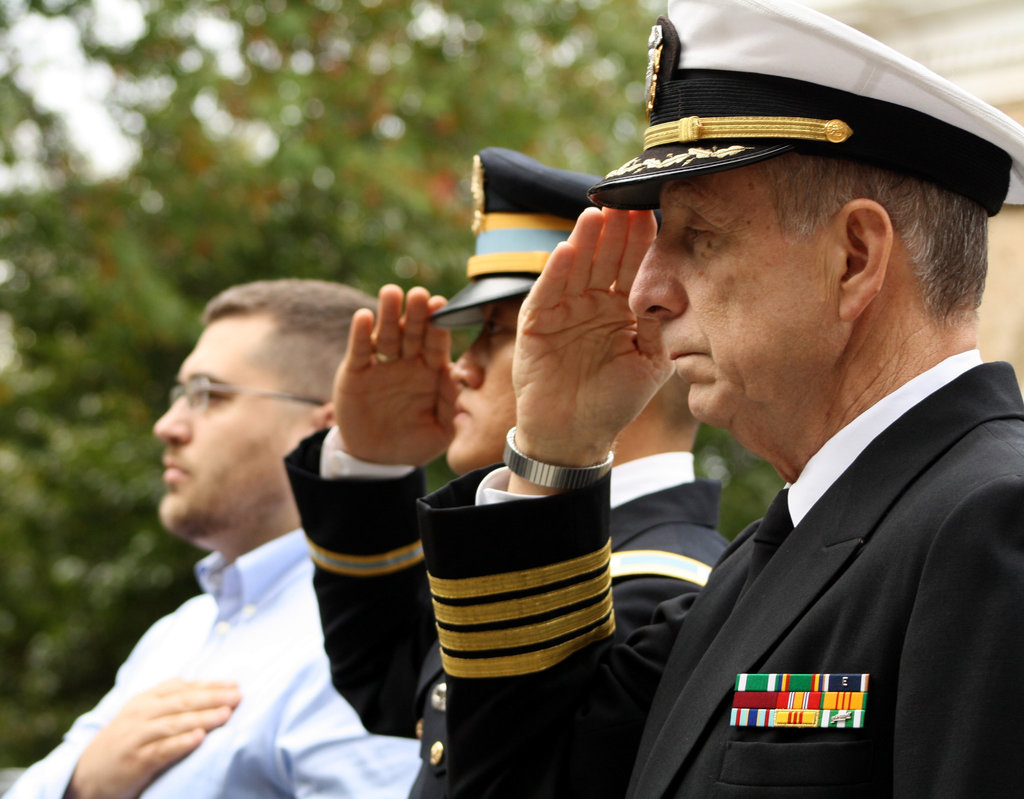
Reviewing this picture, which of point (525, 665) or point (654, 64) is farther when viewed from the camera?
point (525, 665)

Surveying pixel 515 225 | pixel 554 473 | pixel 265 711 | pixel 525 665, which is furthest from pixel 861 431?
pixel 265 711

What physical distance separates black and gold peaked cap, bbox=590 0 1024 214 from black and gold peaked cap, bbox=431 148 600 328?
3.14ft

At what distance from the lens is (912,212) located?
5.18 feet

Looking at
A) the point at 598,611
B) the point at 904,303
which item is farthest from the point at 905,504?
the point at 598,611

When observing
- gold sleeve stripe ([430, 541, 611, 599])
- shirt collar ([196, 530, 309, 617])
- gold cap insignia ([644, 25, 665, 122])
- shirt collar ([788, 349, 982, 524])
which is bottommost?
shirt collar ([196, 530, 309, 617])

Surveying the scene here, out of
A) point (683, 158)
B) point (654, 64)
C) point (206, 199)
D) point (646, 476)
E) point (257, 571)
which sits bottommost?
point (257, 571)

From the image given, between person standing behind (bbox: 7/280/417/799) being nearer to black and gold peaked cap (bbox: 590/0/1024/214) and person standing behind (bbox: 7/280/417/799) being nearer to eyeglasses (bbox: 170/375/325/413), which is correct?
eyeglasses (bbox: 170/375/325/413)

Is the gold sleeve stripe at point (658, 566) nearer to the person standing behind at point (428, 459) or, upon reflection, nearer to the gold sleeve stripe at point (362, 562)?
the person standing behind at point (428, 459)

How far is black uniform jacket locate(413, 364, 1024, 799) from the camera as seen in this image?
4.15 ft

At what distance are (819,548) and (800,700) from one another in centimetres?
21

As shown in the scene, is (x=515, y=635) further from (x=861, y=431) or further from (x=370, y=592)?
(x=370, y=592)

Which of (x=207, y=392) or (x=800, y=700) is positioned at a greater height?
(x=207, y=392)

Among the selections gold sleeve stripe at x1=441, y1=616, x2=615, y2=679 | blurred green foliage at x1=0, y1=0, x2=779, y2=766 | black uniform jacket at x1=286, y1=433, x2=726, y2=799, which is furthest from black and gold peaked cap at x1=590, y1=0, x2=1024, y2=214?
blurred green foliage at x1=0, y1=0, x2=779, y2=766

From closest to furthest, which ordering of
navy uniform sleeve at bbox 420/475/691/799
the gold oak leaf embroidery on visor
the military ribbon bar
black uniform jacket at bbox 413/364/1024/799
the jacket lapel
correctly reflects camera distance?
black uniform jacket at bbox 413/364/1024/799, the military ribbon bar, the jacket lapel, the gold oak leaf embroidery on visor, navy uniform sleeve at bbox 420/475/691/799
